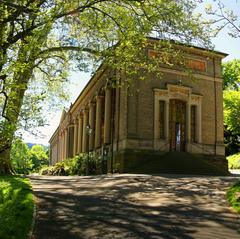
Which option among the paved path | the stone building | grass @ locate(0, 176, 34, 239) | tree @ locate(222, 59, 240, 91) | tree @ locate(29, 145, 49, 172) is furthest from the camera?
tree @ locate(29, 145, 49, 172)

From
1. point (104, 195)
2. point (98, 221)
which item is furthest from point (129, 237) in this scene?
point (104, 195)

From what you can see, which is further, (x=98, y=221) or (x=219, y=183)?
(x=219, y=183)

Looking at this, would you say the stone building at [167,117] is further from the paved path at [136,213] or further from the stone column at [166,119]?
the paved path at [136,213]

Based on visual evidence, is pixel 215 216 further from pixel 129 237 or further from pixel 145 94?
pixel 145 94

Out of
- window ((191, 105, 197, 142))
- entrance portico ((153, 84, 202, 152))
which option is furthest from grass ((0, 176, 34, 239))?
window ((191, 105, 197, 142))

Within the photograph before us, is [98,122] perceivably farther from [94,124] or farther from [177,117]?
[177,117]

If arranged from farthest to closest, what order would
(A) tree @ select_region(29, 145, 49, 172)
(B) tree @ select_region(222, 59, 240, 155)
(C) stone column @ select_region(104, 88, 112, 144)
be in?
1. (A) tree @ select_region(29, 145, 49, 172)
2. (B) tree @ select_region(222, 59, 240, 155)
3. (C) stone column @ select_region(104, 88, 112, 144)

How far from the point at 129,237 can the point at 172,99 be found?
25.0 m

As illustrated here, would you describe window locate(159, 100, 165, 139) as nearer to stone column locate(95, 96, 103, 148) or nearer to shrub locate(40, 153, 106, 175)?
shrub locate(40, 153, 106, 175)

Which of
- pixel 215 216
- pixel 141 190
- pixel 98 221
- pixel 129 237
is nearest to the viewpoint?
pixel 129 237

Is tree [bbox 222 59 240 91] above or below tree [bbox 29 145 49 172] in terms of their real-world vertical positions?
above

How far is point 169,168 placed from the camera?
90.8 feet

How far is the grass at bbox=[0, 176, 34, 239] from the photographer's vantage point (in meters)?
7.82

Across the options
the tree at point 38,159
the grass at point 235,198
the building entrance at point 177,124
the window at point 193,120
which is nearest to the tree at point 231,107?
the window at point 193,120
